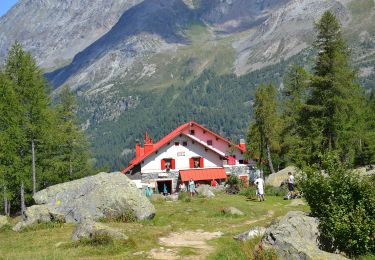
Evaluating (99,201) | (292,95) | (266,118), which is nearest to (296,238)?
(99,201)

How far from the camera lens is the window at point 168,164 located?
6675 cm

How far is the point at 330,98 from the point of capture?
42562mm

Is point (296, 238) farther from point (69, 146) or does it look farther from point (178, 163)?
point (178, 163)

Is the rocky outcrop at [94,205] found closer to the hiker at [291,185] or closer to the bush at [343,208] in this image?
the bush at [343,208]

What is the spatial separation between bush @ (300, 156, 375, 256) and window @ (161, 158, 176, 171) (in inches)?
1919

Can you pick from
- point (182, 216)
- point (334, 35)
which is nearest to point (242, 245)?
point (182, 216)

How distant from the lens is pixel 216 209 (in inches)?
1196

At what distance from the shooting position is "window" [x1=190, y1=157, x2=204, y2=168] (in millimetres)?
68000

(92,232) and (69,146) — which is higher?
(69,146)

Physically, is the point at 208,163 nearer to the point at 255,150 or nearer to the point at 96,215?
the point at 255,150

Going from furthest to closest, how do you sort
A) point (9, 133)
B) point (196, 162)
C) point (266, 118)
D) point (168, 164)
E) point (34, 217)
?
1. point (196, 162)
2. point (168, 164)
3. point (266, 118)
4. point (9, 133)
5. point (34, 217)

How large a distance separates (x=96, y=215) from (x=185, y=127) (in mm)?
44758

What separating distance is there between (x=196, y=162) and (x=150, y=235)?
47805 millimetres

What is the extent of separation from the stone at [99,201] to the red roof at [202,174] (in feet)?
123
